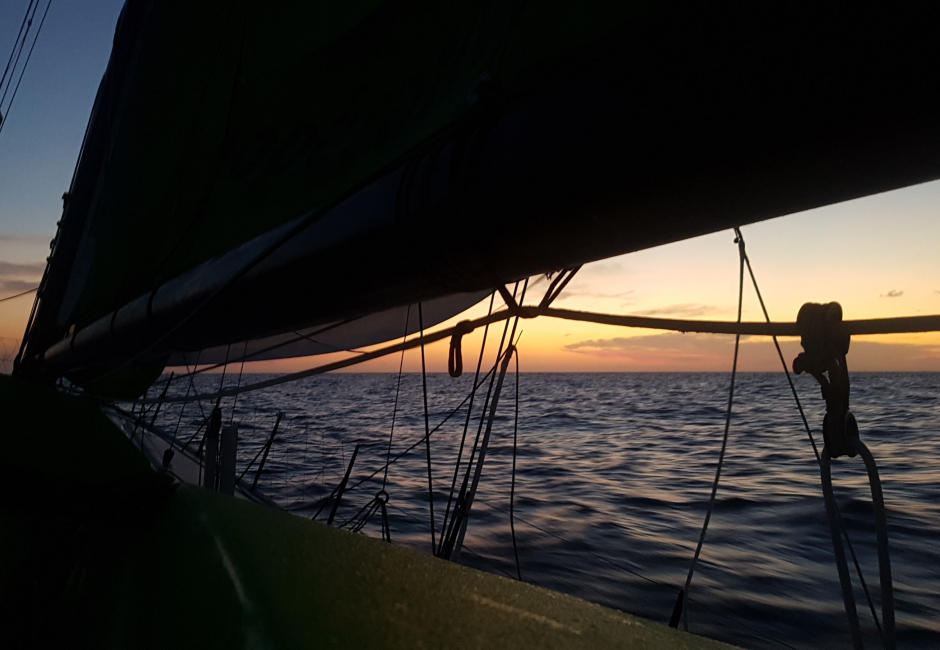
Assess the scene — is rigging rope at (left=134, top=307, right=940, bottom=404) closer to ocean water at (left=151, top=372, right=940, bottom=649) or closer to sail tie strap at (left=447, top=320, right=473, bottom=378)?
sail tie strap at (left=447, top=320, right=473, bottom=378)

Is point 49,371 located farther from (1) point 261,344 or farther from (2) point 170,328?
(2) point 170,328

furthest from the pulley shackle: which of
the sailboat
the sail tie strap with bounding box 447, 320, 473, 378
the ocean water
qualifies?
the ocean water

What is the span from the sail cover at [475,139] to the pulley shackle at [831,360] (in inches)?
7.9

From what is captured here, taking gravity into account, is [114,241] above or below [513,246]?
above

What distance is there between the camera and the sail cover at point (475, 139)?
48cm

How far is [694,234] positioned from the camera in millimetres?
676

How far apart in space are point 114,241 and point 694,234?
235 cm

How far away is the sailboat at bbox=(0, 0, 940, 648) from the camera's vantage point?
1.64ft

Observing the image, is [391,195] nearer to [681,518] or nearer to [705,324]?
[705,324]

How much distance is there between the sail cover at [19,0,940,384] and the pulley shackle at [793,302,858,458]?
0.20m

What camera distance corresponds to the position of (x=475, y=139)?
2.56 ft

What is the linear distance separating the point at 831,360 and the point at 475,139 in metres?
0.54

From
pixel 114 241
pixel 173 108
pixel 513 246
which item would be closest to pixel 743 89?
pixel 513 246

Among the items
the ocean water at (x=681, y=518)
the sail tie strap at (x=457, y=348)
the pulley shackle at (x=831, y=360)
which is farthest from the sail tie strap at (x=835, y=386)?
the ocean water at (x=681, y=518)
